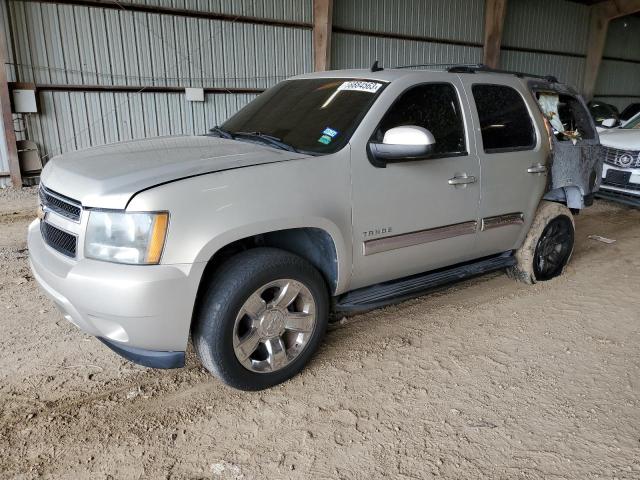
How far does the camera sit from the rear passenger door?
4023 millimetres

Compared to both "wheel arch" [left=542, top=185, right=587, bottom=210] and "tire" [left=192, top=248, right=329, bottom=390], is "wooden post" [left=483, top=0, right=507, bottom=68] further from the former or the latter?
"tire" [left=192, top=248, right=329, bottom=390]

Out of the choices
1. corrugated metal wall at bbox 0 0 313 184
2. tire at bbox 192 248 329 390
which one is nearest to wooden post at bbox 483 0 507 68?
corrugated metal wall at bbox 0 0 313 184

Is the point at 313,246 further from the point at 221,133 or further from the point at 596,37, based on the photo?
the point at 596,37

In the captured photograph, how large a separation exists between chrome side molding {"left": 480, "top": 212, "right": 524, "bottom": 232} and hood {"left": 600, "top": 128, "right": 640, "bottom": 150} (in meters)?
4.65

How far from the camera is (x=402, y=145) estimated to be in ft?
10.5

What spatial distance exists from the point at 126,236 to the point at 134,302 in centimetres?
33

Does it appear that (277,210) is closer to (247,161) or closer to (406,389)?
(247,161)

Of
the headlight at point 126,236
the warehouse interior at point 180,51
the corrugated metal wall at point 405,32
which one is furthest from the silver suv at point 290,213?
the corrugated metal wall at point 405,32

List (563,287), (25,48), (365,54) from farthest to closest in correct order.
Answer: (365,54), (25,48), (563,287)

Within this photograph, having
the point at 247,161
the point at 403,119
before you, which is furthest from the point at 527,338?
the point at 247,161

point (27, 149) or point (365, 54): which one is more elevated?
point (365, 54)

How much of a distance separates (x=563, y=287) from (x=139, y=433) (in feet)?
13.0

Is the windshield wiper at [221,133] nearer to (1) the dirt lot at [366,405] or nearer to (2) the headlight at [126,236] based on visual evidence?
(2) the headlight at [126,236]

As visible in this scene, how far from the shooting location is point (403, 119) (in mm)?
3529
